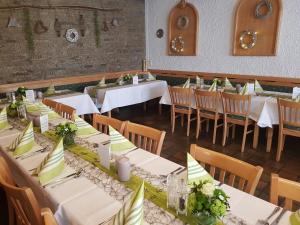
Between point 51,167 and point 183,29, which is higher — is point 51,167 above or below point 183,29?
below

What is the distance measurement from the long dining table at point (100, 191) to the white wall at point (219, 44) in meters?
3.49

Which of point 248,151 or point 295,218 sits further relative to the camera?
point 248,151

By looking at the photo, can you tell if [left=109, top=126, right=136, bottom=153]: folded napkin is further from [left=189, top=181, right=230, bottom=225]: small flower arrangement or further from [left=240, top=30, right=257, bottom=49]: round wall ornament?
[left=240, top=30, right=257, bottom=49]: round wall ornament

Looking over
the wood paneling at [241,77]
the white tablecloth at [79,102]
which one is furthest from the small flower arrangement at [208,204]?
the wood paneling at [241,77]

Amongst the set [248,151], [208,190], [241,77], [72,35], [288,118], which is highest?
[72,35]

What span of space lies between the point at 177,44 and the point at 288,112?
3.14 meters

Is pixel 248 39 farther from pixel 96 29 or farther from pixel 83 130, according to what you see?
pixel 83 130

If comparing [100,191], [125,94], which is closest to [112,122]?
[100,191]

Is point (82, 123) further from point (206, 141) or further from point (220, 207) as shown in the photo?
point (206, 141)

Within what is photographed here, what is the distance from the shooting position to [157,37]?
5.79m

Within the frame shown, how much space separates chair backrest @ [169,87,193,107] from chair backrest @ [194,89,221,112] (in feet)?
0.52

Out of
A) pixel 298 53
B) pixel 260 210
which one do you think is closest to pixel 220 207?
pixel 260 210

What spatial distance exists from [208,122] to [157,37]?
2.67m

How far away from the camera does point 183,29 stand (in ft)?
17.2
